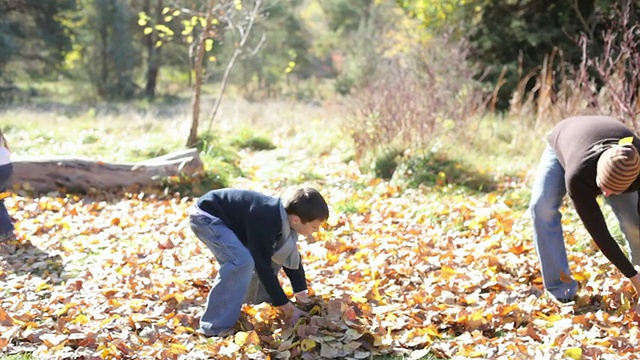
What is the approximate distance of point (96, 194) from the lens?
25.7 ft

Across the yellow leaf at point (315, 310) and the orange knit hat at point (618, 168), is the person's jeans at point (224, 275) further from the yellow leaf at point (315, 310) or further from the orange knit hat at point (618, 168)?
the orange knit hat at point (618, 168)

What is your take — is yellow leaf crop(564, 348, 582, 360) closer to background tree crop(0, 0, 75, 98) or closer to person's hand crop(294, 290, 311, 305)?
person's hand crop(294, 290, 311, 305)

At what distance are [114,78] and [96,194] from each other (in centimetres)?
2218

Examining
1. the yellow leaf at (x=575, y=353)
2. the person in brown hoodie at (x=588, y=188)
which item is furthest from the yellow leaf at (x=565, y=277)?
the yellow leaf at (x=575, y=353)

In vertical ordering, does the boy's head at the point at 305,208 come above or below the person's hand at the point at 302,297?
above

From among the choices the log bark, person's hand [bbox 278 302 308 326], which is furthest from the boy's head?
the log bark

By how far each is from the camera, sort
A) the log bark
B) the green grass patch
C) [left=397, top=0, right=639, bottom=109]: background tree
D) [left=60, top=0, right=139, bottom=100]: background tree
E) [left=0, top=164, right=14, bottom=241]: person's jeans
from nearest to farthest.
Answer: [left=0, top=164, right=14, bottom=241]: person's jeans < the log bark < the green grass patch < [left=397, top=0, right=639, bottom=109]: background tree < [left=60, top=0, right=139, bottom=100]: background tree

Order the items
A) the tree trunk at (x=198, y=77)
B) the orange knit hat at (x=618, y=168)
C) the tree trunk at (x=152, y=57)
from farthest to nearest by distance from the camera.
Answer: the tree trunk at (x=152, y=57) < the tree trunk at (x=198, y=77) < the orange knit hat at (x=618, y=168)

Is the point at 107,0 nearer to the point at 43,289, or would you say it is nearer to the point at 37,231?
the point at 37,231

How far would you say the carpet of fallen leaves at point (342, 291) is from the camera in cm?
360

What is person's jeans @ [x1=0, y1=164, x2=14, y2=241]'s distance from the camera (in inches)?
214

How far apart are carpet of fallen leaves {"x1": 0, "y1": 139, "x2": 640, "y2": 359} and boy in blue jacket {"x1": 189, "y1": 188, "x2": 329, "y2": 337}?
0.17m

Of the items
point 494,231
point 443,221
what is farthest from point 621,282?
point 443,221

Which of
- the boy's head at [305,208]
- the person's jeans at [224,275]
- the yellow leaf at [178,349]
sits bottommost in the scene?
the yellow leaf at [178,349]
